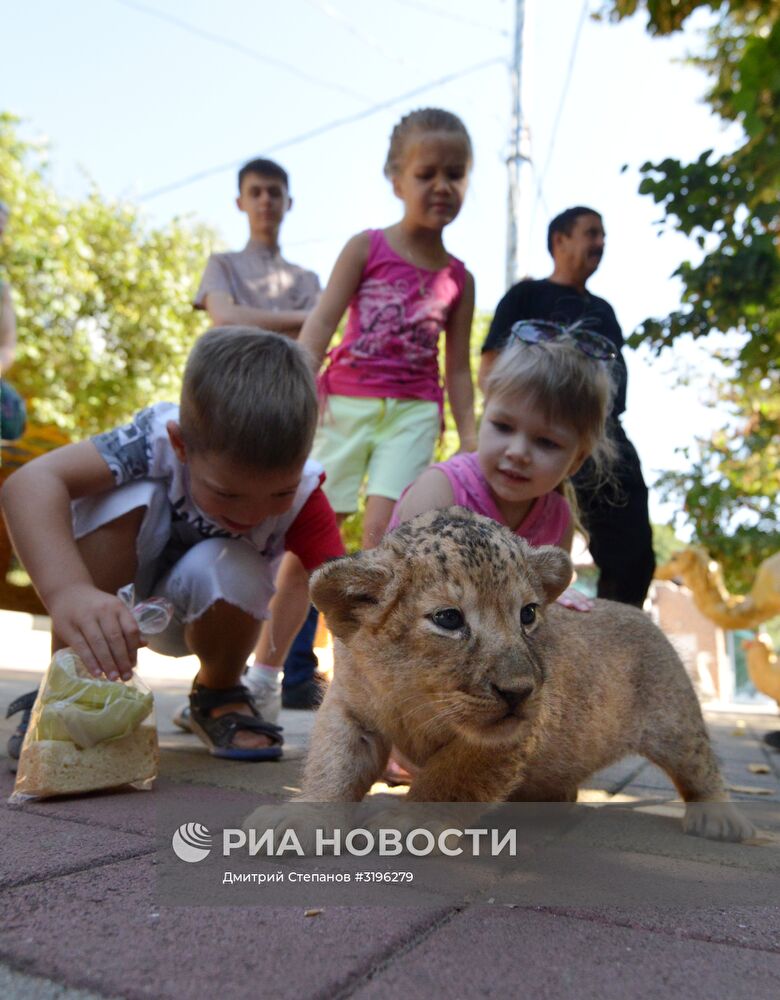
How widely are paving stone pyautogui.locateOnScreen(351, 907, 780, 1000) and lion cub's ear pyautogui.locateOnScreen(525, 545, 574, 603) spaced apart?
96 centimetres

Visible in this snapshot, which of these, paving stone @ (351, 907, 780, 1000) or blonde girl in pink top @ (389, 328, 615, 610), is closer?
paving stone @ (351, 907, 780, 1000)

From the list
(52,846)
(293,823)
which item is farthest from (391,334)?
(52,846)

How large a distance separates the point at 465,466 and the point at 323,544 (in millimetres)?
636

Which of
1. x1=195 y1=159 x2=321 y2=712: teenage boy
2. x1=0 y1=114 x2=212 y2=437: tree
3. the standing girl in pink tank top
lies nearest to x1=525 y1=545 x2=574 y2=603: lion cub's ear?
the standing girl in pink tank top

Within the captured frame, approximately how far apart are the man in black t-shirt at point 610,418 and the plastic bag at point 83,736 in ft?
8.02

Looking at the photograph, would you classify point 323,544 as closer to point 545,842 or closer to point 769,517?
point 545,842

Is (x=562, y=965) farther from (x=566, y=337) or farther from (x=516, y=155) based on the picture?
(x=516, y=155)

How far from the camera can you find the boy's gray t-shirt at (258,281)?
5.48 m

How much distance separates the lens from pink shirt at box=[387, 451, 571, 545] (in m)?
3.36

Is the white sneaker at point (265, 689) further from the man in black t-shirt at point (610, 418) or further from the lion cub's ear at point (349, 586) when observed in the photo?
the lion cub's ear at point (349, 586)

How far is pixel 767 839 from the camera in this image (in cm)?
259

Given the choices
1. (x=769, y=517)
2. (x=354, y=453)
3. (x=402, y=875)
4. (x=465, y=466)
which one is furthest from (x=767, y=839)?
(x=769, y=517)

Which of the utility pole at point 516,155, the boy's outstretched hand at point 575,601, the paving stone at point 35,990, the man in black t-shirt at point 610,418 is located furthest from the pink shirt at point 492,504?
the utility pole at point 516,155

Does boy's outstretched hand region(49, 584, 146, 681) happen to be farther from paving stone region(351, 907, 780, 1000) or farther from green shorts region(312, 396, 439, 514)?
green shorts region(312, 396, 439, 514)
